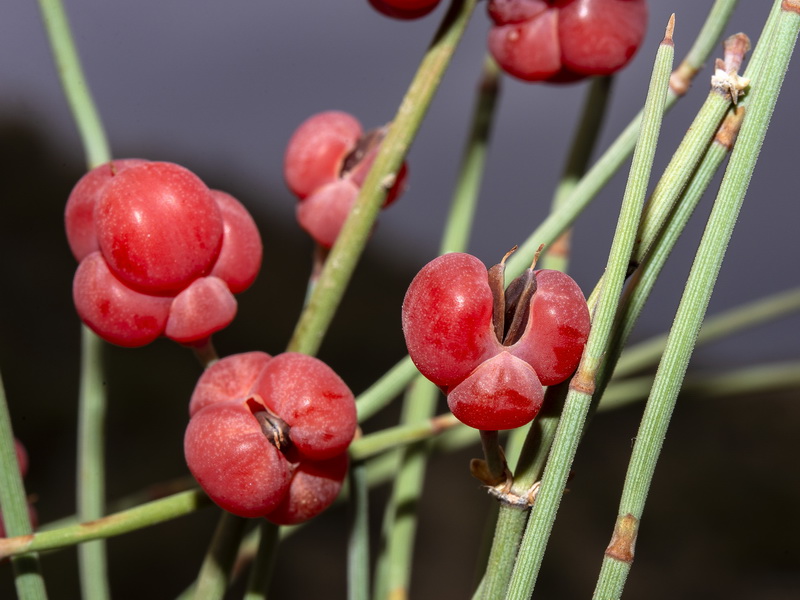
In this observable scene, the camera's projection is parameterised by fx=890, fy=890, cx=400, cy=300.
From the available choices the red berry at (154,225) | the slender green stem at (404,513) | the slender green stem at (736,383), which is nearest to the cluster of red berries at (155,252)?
the red berry at (154,225)

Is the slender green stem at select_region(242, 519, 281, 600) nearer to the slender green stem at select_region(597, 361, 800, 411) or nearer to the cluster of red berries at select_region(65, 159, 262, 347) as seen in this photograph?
the cluster of red berries at select_region(65, 159, 262, 347)

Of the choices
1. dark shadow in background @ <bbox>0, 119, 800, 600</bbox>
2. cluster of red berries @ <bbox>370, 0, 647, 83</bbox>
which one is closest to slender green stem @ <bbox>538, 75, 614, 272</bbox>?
cluster of red berries @ <bbox>370, 0, 647, 83</bbox>

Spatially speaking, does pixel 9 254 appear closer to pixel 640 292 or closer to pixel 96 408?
pixel 96 408

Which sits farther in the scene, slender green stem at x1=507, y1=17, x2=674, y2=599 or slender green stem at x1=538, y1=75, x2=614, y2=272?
slender green stem at x1=538, y1=75, x2=614, y2=272

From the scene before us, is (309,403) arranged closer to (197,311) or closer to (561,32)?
(197,311)

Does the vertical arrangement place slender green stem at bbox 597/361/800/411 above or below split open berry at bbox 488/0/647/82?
below

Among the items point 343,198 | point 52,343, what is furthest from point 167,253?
point 52,343
